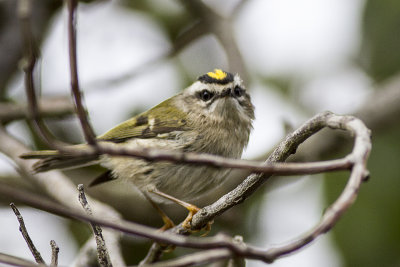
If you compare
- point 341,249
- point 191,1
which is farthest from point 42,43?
point 341,249

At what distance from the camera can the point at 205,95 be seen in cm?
384

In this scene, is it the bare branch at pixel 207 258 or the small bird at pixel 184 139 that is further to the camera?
the small bird at pixel 184 139

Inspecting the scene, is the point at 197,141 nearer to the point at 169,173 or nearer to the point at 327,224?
the point at 169,173

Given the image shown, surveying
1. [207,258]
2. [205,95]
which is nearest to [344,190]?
[207,258]

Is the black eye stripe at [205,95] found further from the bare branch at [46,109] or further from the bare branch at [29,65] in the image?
the bare branch at [29,65]

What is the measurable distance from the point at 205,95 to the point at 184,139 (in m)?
0.39

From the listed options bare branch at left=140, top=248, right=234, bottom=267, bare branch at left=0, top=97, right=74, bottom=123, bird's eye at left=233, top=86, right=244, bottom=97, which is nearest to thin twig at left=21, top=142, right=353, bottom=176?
bare branch at left=140, top=248, right=234, bottom=267

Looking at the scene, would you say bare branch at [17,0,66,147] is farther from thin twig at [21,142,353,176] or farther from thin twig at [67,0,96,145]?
thin twig at [21,142,353,176]

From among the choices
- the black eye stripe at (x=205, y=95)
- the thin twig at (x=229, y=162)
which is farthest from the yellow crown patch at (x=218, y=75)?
the thin twig at (x=229, y=162)

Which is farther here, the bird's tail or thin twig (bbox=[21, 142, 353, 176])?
the bird's tail

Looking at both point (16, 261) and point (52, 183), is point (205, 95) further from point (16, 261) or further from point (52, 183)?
point (16, 261)

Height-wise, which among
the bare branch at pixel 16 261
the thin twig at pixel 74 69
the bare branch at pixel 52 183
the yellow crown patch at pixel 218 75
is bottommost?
the bare branch at pixel 52 183

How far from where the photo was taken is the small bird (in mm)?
3480

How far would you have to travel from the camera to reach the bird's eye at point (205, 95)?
12.5ft
